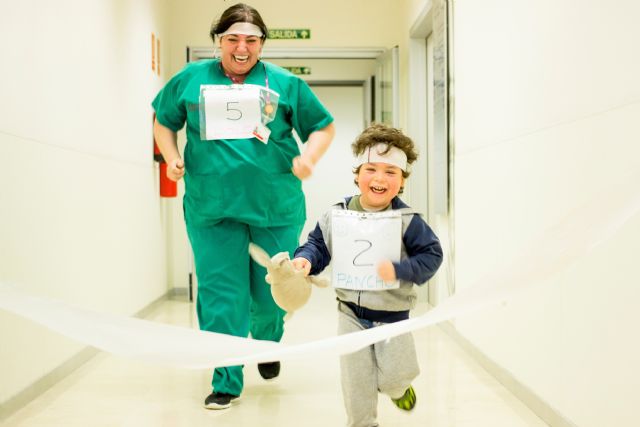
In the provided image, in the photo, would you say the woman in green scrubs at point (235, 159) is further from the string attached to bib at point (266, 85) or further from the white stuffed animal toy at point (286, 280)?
the white stuffed animal toy at point (286, 280)

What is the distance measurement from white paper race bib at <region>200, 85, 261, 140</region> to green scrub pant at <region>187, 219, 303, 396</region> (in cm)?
29

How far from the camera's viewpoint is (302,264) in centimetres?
159

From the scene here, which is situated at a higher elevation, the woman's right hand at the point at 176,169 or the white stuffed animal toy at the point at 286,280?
the woman's right hand at the point at 176,169

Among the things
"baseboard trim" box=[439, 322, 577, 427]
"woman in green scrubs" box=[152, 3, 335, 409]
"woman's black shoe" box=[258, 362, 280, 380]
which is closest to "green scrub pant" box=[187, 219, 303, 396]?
"woman in green scrubs" box=[152, 3, 335, 409]

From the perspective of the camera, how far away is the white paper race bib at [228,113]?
209 cm

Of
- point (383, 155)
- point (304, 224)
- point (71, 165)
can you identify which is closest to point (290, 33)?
point (71, 165)

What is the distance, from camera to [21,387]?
2.15 m

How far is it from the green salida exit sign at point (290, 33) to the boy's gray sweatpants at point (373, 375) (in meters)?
3.43

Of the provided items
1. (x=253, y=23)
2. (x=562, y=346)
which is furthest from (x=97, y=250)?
(x=562, y=346)

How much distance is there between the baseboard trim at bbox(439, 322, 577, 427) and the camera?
6.40 ft

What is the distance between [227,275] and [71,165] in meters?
0.93

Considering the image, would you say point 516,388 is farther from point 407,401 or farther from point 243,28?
point 243,28

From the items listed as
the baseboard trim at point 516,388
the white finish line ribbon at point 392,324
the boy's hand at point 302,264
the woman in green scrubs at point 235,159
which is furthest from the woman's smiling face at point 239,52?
the baseboard trim at point 516,388

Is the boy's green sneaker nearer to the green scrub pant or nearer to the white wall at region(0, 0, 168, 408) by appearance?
the green scrub pant
